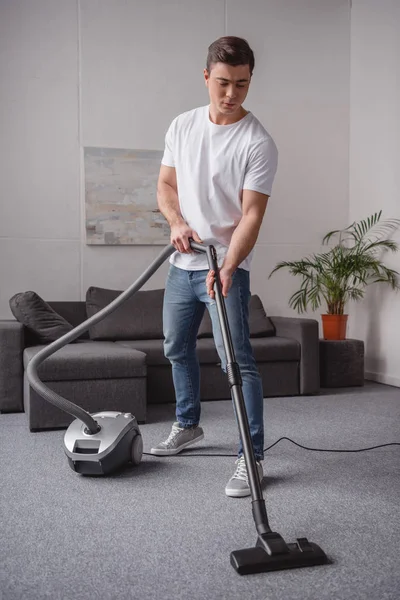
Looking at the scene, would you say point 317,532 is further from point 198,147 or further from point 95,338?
point 95,338

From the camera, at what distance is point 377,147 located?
511cm

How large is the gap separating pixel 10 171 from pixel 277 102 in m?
2.15

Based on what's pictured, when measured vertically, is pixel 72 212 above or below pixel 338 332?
above

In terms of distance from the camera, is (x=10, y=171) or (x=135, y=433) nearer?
(x=135, y=433)

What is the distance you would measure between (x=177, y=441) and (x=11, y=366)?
1.28 m

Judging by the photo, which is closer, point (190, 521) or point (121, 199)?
point (190, 521)

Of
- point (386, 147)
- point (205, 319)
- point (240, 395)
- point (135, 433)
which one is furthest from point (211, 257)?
point (386, 147)

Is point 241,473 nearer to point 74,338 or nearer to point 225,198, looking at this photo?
point 74,338

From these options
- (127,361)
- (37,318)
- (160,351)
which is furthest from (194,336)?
(37,318)

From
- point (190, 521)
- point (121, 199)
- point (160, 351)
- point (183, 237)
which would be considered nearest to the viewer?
point (190, 521)

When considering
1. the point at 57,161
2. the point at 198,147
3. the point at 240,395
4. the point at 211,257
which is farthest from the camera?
the point at 57,161

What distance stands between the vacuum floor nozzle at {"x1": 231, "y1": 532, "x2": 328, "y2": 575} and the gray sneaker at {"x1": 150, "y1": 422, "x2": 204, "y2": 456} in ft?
3.49

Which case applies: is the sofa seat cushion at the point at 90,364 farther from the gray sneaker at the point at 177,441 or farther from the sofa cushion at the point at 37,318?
the gray sneaker at the point at 177,441

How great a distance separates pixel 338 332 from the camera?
487 centimetres
